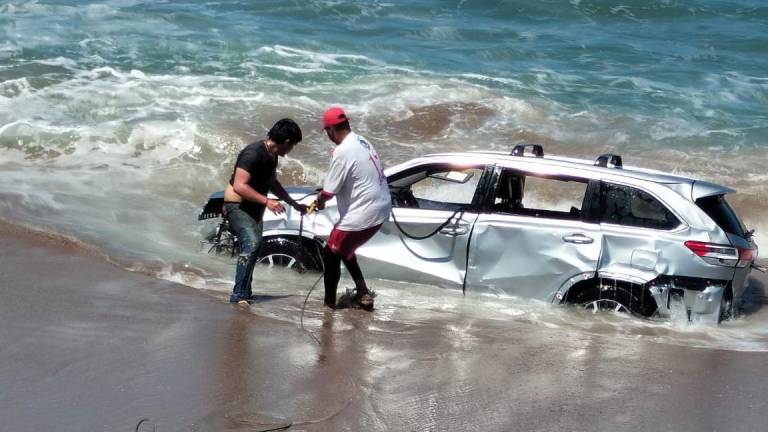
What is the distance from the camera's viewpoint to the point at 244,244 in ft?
26.3

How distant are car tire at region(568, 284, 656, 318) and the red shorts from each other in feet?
6.20

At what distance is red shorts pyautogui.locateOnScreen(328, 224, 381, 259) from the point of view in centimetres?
793

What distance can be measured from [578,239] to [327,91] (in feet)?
36.3

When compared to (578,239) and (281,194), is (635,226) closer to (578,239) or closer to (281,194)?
(578,239)

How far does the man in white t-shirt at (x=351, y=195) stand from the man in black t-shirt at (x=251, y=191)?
34cm

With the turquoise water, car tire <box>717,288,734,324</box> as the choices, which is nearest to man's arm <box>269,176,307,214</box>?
the turquoise water

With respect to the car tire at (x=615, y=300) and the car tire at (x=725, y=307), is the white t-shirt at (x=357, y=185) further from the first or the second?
the car tire at (x=725, y=307)

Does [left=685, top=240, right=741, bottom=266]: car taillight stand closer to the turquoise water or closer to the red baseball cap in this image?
the red baseball cap

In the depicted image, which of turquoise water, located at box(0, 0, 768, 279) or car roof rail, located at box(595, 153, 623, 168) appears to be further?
turquoise water, located at box(0, 0, 768, 279)

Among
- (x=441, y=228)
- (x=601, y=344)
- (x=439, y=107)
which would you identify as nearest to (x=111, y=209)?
(x=441, y=228)

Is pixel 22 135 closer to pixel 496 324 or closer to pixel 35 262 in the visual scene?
pixel 35 262

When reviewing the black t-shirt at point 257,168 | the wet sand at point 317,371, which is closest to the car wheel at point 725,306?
the wet sand at point 317,371

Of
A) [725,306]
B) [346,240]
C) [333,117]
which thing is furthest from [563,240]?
[333,117]

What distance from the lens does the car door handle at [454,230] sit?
28.8ft
